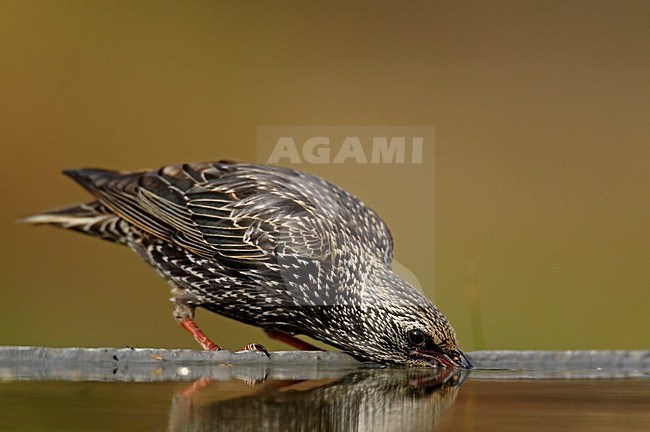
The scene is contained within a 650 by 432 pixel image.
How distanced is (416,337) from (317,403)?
1.18 meters

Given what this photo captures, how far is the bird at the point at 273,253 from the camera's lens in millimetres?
3949

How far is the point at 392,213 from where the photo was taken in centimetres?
487

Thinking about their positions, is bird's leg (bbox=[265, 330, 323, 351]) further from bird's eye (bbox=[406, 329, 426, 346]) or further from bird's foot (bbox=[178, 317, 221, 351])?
bird's eye (bbox=[406, 329, 426, 346])

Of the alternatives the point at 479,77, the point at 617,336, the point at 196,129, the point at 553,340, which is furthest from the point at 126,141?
the point at 617,336

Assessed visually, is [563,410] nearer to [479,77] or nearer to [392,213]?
[392,213]

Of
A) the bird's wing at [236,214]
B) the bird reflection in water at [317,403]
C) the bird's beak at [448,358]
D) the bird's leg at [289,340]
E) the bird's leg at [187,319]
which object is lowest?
the bird reflection in water at [317,403]

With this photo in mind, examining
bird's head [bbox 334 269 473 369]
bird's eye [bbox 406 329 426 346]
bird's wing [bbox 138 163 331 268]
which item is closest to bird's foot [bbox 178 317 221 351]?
bird's wing [bbox 138 163 331 268]

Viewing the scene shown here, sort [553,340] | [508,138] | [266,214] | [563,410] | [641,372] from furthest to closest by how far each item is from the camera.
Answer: [508,138] → [553,340] → [266,214] → [641,372] → [563,410]

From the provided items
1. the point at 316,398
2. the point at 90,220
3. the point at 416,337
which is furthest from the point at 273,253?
the point at 316,398

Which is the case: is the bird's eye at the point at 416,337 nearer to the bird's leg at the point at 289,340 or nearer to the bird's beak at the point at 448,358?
the bird's beak at the point at 448,358

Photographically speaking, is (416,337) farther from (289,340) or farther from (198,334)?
(198,334)

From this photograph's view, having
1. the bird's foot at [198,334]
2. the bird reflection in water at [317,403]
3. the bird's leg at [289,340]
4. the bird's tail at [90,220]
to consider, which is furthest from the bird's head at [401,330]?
the bird's tail at [90,220]

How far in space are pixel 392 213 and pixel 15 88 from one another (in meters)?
2.06

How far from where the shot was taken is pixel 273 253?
407 centimetres
